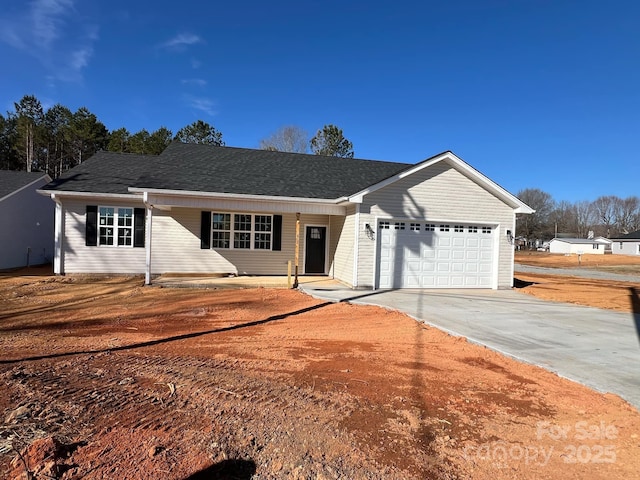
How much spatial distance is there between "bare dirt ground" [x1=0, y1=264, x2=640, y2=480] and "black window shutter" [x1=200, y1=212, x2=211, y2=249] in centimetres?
744

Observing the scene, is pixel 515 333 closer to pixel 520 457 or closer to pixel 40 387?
pixel 520 457

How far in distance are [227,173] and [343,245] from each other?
5.03 meters

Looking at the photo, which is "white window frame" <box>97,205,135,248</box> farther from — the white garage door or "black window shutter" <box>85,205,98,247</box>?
the white garage door

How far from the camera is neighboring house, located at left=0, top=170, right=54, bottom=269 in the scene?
1661 cm

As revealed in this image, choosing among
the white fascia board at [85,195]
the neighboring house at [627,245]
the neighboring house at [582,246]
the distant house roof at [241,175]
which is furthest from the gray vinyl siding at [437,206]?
the neighboring house at [582,246]

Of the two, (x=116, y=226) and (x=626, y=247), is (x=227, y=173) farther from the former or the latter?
(x=626, y=247)

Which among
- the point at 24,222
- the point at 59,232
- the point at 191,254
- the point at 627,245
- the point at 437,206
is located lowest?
the point at 191,254

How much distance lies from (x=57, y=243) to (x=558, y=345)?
1530 cm

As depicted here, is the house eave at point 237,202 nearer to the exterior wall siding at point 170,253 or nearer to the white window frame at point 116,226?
the exterior wall siding at point 170,253

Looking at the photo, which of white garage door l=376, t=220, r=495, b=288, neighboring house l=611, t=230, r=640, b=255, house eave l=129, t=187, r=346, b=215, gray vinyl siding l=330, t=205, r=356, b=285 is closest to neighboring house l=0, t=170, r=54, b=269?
house eave l=129, t=187, r=346, b=215

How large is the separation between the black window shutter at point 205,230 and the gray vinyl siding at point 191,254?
195 millimetres

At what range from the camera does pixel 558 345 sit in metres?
6.59

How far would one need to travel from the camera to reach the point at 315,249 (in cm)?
1562

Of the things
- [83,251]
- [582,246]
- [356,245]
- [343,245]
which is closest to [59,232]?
[83,251]
